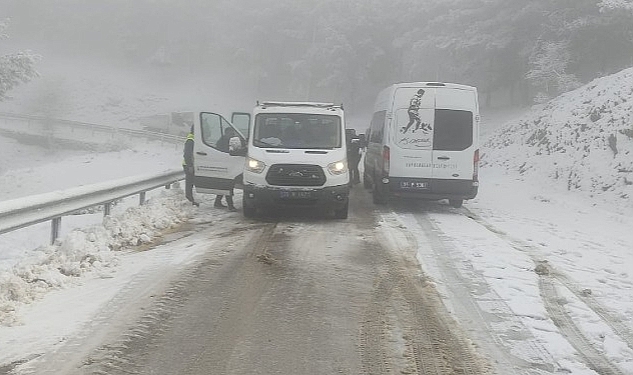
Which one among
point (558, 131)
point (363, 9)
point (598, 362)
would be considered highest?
point (363, 9)

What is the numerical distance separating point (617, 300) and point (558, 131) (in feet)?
51.9

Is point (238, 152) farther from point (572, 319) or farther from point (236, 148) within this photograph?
point (572, 319)

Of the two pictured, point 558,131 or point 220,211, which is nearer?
point 220,211

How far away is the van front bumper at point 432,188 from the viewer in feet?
43.5

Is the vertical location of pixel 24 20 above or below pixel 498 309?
above

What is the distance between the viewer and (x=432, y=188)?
1326 centimetres

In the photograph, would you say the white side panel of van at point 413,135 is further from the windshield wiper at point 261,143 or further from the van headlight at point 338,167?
the windshield wiper at point 261,143

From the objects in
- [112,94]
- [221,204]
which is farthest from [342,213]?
[112,94]

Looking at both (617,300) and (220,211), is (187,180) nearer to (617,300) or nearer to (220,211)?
(220,211)

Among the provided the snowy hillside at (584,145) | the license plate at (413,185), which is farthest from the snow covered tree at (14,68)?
the license plate at (413,185)

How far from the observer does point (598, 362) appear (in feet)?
15.7

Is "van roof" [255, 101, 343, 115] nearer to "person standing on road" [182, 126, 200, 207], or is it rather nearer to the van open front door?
the van open front door

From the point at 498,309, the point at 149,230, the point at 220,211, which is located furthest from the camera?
the point at 220,211

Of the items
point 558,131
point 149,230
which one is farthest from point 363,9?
point 149,230
